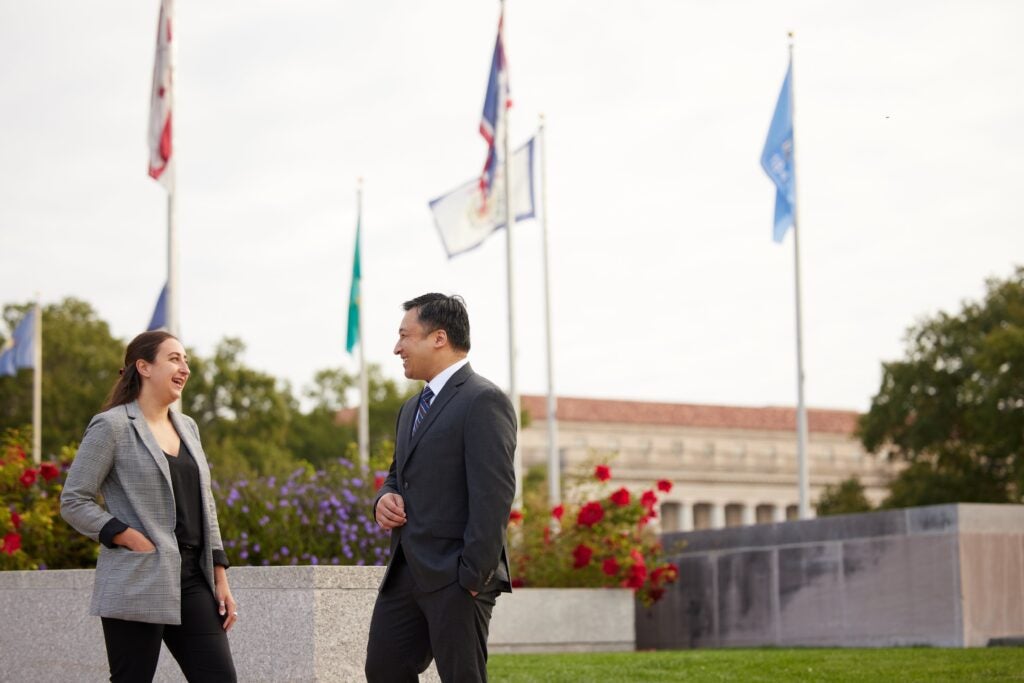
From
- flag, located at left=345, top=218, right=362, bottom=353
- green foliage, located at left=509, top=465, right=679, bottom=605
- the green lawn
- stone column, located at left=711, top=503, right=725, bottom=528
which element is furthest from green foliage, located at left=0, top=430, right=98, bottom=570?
stone column, located at left=711, top=503, right=725, bottom=528

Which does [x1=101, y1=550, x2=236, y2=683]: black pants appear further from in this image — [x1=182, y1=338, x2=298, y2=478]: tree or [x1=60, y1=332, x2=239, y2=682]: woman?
[x1=182, y1=338, x2=298, y2=478]: tree

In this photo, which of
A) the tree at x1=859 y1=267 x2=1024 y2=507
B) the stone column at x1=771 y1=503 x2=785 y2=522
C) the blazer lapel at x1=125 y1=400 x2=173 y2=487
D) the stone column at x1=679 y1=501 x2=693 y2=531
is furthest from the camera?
the stone column at x1=771 y1=503 x2=785 y2=522

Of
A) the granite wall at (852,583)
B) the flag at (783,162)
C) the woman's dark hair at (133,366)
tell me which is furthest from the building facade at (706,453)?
the woman's dark hair at (133,366)

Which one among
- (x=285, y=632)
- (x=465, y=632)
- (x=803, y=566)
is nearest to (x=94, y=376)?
(x=803, y=566)

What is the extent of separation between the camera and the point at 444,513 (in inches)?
186

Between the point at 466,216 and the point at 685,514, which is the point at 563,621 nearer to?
the point at 466,216

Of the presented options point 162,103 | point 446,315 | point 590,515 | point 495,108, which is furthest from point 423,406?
point 495,108

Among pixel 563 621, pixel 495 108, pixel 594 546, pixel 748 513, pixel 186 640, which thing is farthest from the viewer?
pixel 748 513

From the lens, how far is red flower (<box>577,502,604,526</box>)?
50.6 feet

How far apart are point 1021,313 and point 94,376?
30.7 metres

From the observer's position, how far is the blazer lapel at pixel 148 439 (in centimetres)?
510

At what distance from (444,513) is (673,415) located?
86.2m

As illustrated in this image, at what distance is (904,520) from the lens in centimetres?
1427

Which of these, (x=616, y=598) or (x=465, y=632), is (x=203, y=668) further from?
(x=616, y=598)
